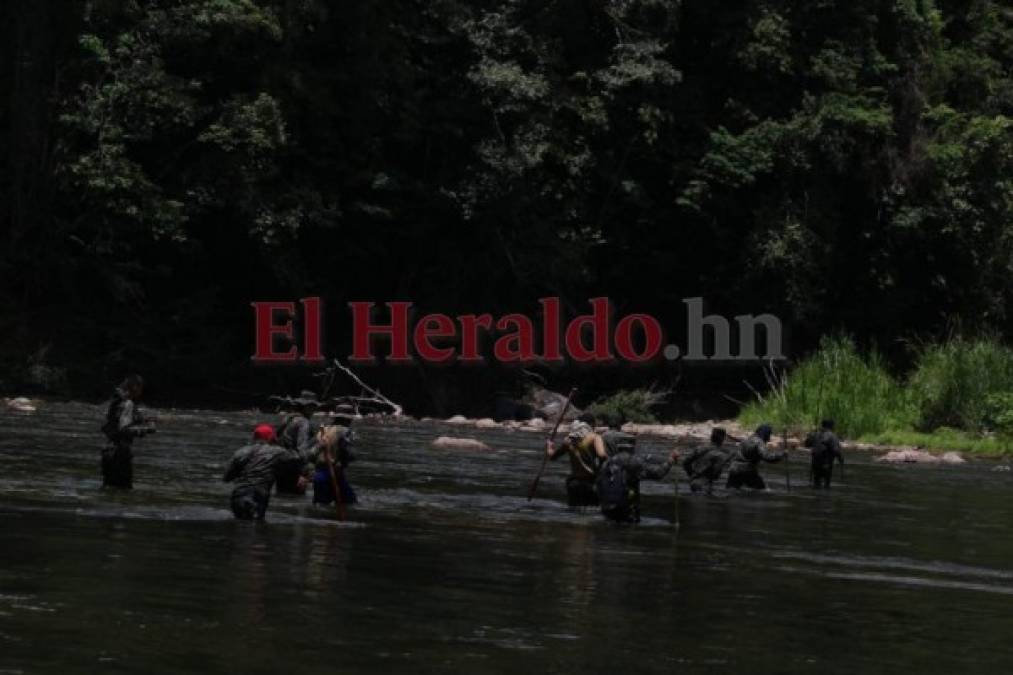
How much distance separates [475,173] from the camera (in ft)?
148

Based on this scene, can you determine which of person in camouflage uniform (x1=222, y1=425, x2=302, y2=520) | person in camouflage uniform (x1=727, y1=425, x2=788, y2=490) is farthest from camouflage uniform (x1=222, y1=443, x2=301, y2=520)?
person in camouflage uniform (x1=727, y1=425, x2=788, y2=490)

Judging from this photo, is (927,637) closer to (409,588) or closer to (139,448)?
(409,588)

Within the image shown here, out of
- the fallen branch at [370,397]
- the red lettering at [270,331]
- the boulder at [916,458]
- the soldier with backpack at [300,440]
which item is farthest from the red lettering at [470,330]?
the soldier with backpack at [300,440]

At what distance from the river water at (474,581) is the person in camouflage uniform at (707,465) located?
2.39 feet

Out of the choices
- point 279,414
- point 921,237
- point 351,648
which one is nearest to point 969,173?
point 921,237

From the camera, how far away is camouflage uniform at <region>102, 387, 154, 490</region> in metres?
19.4

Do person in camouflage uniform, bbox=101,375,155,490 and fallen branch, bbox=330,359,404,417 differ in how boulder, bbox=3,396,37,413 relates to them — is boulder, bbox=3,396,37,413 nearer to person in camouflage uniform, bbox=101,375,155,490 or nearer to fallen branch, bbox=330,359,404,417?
fallen branch, bbox=330,359,404,417

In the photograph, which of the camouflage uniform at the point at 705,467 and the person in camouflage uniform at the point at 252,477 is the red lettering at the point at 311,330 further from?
the person in camouflage uniform at the point at 252,477

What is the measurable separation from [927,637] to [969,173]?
36.3m

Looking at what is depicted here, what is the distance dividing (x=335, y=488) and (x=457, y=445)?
1429 cm

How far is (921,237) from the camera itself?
48406 mm

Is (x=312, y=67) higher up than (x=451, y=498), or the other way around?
(x=312, y=67)

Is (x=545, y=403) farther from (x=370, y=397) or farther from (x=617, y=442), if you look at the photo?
(x=617, y=442)

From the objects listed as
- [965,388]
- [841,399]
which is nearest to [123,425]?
[841,399]
